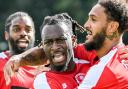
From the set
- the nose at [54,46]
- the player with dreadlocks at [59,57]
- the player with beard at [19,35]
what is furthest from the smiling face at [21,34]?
the nose at [54,46]

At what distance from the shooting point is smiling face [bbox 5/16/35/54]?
716 cm

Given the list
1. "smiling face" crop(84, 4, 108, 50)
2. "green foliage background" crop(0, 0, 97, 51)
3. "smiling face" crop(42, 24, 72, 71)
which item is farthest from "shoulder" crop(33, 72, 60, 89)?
"green foliage background" crop(0, 0, 97, 51)

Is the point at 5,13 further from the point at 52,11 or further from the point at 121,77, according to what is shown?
the point at 121,77

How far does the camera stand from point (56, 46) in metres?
5.69

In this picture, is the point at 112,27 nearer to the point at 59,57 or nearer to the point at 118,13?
the point at 118,13

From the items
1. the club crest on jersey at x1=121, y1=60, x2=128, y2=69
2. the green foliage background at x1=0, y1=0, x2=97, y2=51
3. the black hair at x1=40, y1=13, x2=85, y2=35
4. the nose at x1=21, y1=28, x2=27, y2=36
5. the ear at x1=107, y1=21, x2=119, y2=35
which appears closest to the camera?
the club crest on jersey at x1=121, y1=60, x2=128, y2=69

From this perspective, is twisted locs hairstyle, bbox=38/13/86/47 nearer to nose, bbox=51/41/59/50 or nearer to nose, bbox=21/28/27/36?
nose, bbox=51/41/59/50

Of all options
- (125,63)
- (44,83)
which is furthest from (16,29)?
(125,63)

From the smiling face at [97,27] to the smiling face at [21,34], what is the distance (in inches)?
61.6

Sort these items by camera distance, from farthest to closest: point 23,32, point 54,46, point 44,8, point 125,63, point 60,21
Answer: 1. point 44,8
2. point 23,32
3. point 60,21
4. point 54,46
5. point 125,63

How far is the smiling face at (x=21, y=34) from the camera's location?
7.16 metres

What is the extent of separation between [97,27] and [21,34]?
1.64 m

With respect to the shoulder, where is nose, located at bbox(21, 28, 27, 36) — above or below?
above

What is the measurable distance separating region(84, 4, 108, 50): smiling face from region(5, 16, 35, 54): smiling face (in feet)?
5.13
